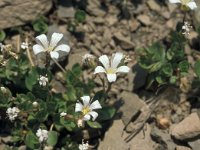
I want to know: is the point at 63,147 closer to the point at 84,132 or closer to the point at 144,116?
the point at 84,132

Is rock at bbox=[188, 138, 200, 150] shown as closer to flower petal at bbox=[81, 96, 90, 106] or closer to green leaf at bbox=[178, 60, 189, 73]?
green leaf at bbox=[178, 60, 189, 73]

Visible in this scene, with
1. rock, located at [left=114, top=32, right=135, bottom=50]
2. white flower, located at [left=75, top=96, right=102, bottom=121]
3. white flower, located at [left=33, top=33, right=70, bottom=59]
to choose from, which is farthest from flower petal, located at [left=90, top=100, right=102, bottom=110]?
rock, located at [left=114, top=32, right=135, bottom=50]

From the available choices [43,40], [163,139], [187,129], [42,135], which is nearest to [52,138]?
[42,135]

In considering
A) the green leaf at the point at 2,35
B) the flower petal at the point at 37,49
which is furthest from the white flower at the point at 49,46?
the green leaf at the point at 2,35

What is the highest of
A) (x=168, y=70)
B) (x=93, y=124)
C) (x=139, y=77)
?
(x=168, y=70)

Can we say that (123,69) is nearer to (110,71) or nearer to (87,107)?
(110,71)

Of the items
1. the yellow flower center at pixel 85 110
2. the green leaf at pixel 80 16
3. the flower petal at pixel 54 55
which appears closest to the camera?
the flower petal at pixel 54 55

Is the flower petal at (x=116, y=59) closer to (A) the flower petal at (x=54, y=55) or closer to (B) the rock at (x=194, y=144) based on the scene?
(A) the flower petal at (x=54, y=55)
